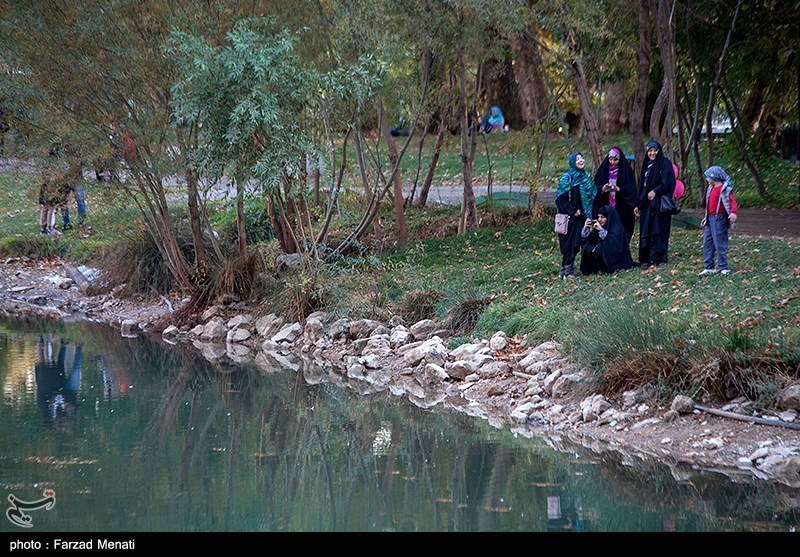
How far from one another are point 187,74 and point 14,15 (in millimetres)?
2953

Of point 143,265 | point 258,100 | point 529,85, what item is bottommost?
point 143,265

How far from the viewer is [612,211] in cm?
1425

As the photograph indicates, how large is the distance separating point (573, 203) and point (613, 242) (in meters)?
0.81

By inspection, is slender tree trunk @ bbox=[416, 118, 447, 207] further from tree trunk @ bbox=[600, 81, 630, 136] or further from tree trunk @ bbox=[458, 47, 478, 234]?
tree trunk @ bbox=[600, 81, 630, 136]

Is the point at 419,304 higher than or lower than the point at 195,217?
lower

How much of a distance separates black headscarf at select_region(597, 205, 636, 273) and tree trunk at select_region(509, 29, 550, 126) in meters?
7.08

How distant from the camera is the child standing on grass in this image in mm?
12648

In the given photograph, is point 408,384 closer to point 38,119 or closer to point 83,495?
point 83,495

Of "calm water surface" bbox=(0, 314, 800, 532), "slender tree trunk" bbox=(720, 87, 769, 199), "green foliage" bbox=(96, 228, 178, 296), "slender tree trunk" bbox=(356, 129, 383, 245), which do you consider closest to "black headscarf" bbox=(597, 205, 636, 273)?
"calm water surface" bbox=(0, 314, 800, 532)

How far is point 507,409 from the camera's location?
1110cm

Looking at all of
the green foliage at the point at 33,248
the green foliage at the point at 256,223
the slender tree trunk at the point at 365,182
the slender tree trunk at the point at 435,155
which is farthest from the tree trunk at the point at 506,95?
the green foliage at the point at 33,248

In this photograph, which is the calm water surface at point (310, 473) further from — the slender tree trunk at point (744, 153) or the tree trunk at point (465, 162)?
the slender tree trunk at point (744, 153)

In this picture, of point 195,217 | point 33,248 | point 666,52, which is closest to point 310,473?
point 195,217

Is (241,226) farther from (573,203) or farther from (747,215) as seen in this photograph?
(747,215)
